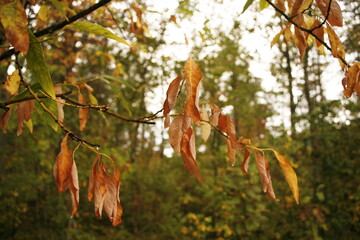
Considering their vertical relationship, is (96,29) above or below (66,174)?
above

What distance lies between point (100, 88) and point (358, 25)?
7.61 metres

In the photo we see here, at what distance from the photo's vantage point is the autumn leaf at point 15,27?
397mm

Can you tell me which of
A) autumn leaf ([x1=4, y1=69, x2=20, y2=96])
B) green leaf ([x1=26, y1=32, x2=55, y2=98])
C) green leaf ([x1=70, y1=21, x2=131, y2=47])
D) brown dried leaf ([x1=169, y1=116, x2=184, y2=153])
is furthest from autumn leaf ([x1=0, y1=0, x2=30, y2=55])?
autumn leaf ([x1=4, y1=69, x2=20, y2=96])

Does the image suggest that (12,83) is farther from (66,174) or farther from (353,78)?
(353,78)

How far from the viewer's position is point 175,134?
0.55 metres

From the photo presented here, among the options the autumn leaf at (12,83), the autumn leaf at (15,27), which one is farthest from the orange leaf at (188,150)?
the autumn leaf at (12,83)

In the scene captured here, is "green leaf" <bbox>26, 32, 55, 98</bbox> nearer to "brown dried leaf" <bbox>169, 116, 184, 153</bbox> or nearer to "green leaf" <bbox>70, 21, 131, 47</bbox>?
"green leaf" <bbox>70, 21, 131, 47</bbox>

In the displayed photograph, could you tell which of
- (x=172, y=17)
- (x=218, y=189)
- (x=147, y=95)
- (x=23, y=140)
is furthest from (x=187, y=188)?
(x=172, y=17)

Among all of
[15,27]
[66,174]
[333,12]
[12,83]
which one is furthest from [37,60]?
[333,12]

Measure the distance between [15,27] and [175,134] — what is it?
1.02ft

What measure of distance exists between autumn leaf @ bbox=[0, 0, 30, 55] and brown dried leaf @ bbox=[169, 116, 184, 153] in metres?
0.28

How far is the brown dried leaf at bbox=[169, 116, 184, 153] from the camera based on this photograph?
0.54m

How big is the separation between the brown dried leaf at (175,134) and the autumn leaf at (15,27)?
0.91ft

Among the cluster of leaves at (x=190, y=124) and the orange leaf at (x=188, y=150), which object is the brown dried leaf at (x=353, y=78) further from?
the orange leaf at (x=188, y=150)
